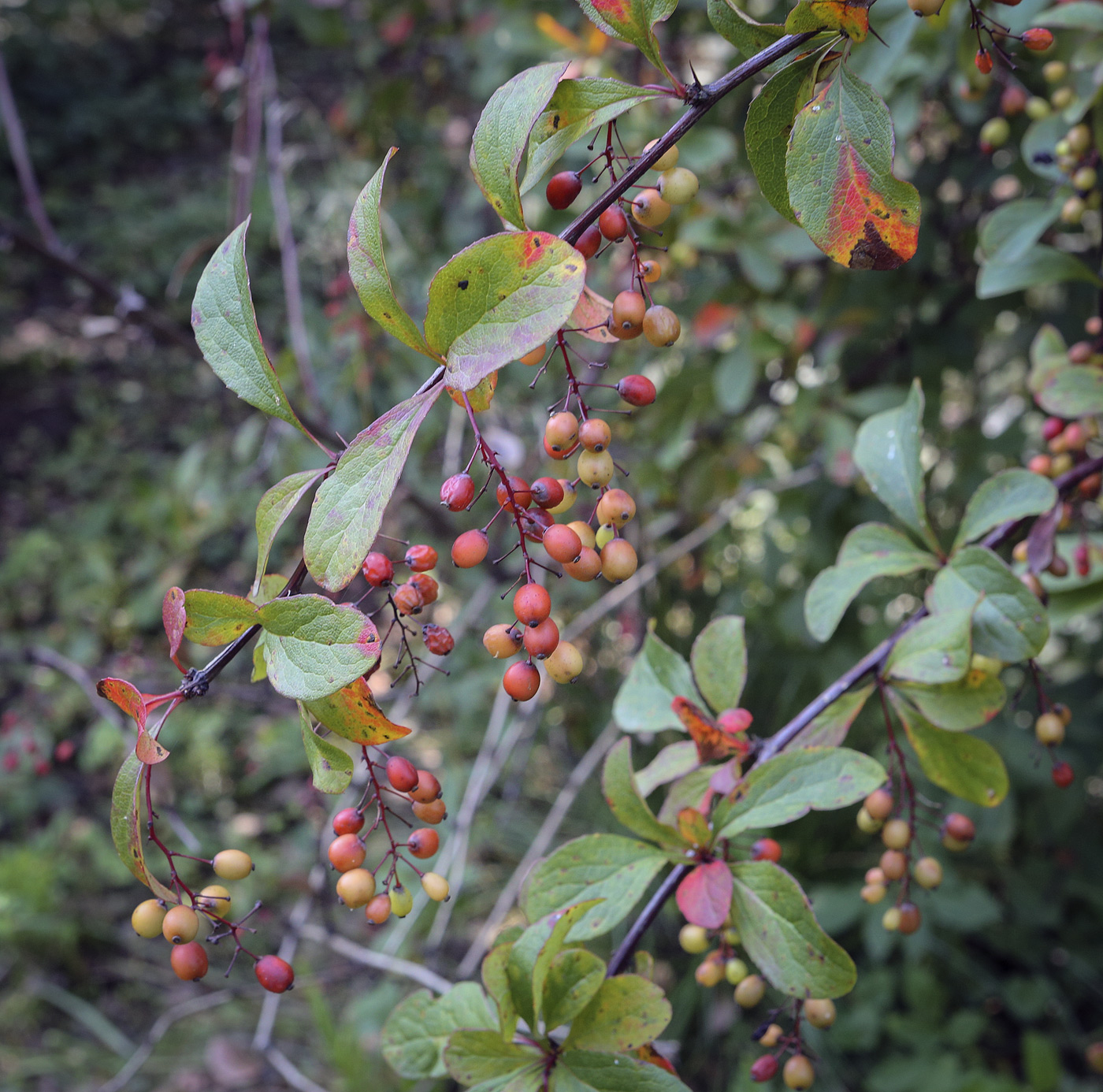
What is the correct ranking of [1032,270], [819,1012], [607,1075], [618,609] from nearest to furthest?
[607,1075], [819,1012], [1032,270], [618,609]

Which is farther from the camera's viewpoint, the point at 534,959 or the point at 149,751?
the point at 534,959

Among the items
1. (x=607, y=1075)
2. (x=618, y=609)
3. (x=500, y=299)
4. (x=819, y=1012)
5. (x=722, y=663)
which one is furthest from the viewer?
(x=618, y=609)

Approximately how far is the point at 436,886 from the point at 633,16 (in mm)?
522

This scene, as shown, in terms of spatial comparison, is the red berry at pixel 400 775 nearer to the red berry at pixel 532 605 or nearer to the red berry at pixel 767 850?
the red berry at pixel 532 605

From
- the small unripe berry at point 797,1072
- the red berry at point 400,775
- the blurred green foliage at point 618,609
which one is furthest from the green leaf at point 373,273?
the blurred green foliage at point 618,609

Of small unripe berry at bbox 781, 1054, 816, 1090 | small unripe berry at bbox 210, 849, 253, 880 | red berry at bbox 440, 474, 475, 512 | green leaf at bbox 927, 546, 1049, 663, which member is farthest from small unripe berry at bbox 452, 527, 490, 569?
small unripe berry at bbox 781, 1054, 816, 1090

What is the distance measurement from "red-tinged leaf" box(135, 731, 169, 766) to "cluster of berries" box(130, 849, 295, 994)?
106 millimetres

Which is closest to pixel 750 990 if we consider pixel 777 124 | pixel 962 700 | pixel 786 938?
pixel 786 938

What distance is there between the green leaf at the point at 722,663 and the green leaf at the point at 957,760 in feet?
0.40

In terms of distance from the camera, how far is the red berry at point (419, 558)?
490 mm

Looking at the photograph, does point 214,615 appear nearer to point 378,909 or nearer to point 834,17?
point 378,909

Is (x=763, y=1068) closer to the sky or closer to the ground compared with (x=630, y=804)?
closer to the ground

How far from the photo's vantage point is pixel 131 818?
426 millimetres

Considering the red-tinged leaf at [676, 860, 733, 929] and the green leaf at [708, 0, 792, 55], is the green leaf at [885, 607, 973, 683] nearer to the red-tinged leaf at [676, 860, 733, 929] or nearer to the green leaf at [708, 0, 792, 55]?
the red-tinged leaf at [676, 860, 733, 929]
